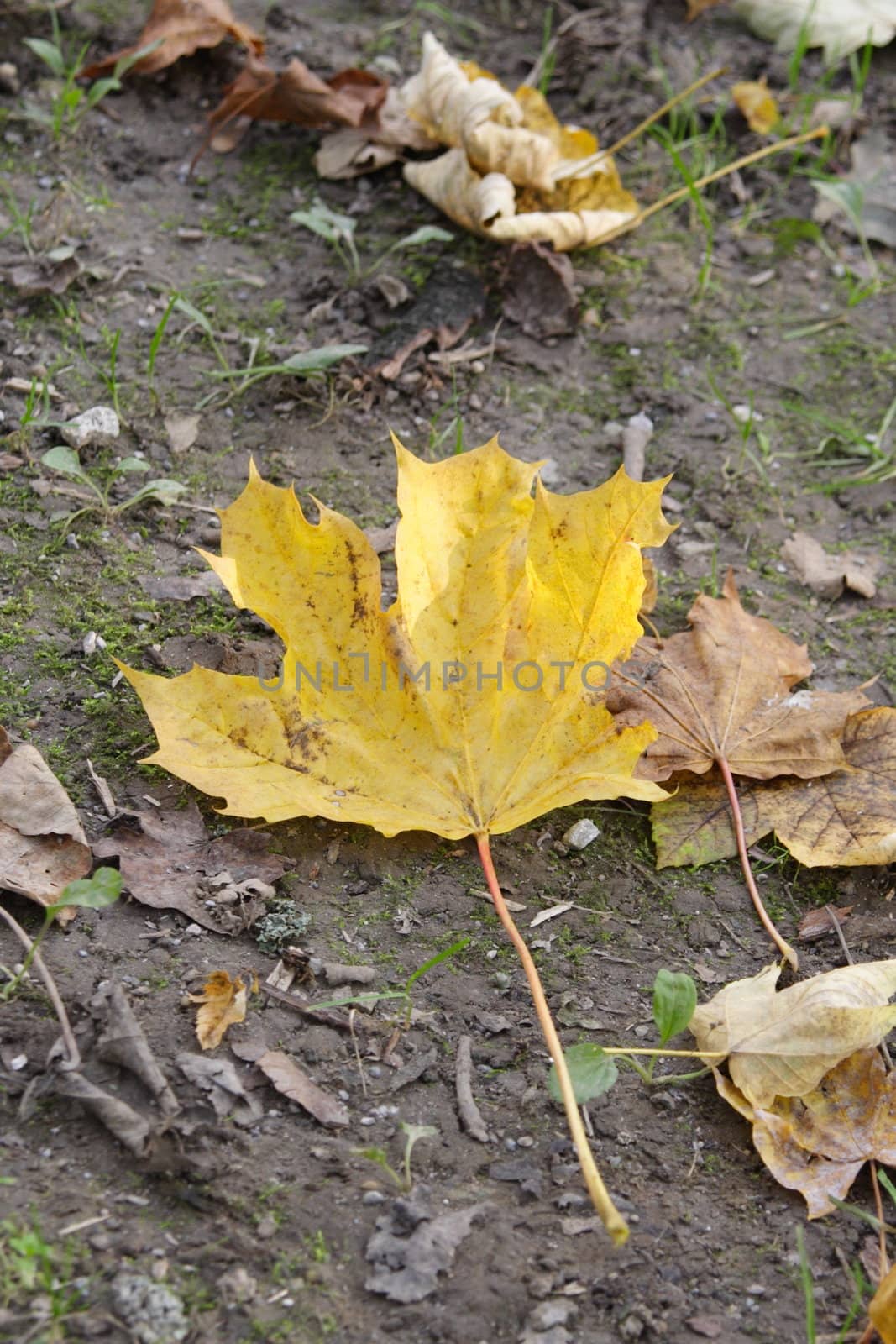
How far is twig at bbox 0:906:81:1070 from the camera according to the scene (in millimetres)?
1527

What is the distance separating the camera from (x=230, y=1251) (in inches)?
55.2

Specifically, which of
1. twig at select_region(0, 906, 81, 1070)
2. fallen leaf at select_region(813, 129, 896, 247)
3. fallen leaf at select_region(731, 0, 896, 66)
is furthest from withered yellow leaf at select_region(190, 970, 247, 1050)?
fallen leaf at select_region(731, 0, 896, 66)

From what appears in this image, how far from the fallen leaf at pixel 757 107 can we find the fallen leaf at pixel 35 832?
2.65 metres

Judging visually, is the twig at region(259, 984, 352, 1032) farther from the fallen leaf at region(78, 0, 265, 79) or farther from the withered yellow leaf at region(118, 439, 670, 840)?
the fallen leaf at region(78, 0, 265, 79)

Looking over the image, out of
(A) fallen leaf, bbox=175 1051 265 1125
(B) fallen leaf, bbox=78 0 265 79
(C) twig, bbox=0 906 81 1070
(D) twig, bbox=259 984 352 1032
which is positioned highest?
(B) fallen leaf, bbox=78 0 265 79

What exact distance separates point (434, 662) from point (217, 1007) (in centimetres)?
57

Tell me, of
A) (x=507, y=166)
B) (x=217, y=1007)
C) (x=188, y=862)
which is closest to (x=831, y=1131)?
(x=217, y=1007)

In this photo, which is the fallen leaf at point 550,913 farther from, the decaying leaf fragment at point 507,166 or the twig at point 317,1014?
the decaying leaf fragment at point 507,166

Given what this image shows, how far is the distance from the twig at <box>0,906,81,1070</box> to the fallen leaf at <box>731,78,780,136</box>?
9.43 ft

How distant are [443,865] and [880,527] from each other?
1.34 m

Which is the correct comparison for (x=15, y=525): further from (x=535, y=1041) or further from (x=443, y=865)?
(x=535, y=1041)

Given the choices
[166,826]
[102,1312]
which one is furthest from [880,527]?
[102,1312]

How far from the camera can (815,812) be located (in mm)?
2023

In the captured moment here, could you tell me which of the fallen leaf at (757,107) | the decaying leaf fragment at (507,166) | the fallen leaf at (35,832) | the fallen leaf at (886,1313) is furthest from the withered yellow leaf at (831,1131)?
the fallen leaf at (757,107)
